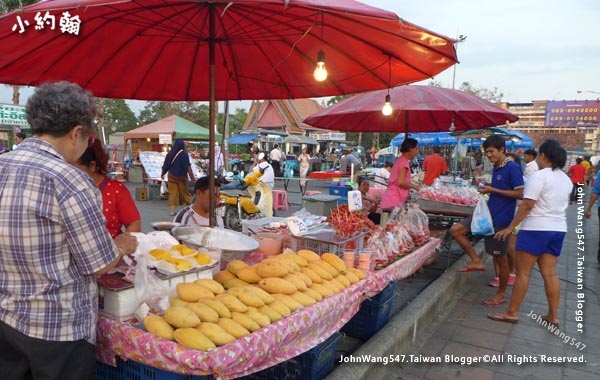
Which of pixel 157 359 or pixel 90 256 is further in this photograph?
pixel 157 359

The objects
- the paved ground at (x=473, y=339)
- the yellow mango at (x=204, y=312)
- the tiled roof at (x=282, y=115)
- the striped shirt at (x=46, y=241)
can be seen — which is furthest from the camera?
the tiled roof at (x=282, y=115)

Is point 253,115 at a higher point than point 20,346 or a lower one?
higher

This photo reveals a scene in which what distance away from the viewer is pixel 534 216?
3828 mm

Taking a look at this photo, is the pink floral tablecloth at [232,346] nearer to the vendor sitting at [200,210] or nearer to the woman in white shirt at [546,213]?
the vendor sitting at [200,210]

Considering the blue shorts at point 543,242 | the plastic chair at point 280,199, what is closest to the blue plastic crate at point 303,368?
the blue shorts at point 543,242

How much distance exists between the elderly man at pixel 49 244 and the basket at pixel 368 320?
96.3 inches

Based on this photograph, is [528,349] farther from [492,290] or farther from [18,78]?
A: [18,78]

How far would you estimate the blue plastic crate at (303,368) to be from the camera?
2.56m

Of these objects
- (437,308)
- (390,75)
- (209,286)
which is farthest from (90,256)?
(437,308)

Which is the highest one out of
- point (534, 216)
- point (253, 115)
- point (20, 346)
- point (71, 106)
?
point (253, 115)

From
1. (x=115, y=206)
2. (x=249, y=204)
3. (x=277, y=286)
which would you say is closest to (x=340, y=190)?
(x=249, y=204)

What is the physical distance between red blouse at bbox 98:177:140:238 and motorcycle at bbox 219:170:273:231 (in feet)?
16.6

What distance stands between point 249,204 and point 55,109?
22.8 ft

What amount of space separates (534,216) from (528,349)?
49.4 inches
